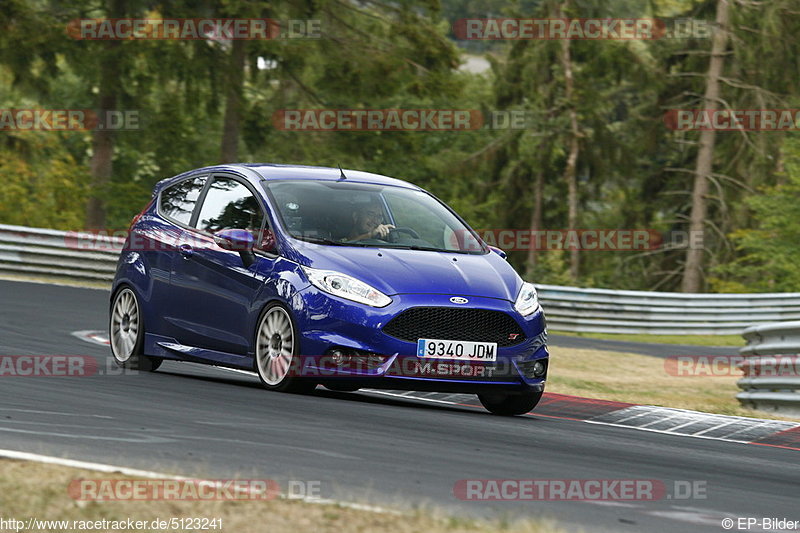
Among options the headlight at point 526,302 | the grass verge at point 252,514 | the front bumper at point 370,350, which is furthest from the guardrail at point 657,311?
the grass verge at point 252,514

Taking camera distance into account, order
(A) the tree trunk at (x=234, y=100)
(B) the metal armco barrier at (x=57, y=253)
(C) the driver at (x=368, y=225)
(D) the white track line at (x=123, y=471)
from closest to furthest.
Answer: (D) the white track line at (x=123, y=471) → (C) the driver at (x=368, y=225) → (B) the metal armco barrier at (x=57, y=253) → (A) the tree trunk at (x=234, y=100)

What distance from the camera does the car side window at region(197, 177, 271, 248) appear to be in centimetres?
1055

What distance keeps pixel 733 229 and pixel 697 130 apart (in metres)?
3.45

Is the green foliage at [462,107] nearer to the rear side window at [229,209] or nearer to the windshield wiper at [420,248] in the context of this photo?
the rear side window at [229,209]

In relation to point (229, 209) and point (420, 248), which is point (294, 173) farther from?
point (420, 248)

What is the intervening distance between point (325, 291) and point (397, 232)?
1.16 m

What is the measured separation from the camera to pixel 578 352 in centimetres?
2055

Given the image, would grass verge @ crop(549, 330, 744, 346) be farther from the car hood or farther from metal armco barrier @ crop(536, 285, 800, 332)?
the car hood

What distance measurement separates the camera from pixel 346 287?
9.44 meters

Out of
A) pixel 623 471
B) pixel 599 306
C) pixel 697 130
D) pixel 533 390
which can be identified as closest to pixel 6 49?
pixel 599 306

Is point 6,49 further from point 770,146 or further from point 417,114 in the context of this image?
point 770,146

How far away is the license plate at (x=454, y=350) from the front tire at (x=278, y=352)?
0.88m

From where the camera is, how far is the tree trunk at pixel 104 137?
33.3 metres

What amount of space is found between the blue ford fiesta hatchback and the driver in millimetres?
15
